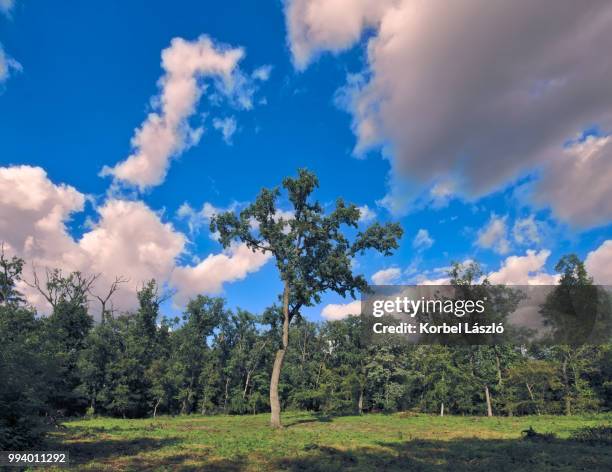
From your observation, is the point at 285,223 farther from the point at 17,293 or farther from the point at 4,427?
the point at 17,293

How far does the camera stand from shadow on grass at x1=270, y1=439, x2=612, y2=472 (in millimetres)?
13180

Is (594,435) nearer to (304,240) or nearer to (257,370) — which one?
(304,240)

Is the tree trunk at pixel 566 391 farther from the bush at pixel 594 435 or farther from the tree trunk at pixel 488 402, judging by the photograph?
the bush at pixel 594 435

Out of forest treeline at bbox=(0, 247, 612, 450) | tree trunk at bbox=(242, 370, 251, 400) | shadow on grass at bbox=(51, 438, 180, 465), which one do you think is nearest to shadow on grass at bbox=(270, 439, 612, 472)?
shadow on grass at bbox=(51, 438, 180, 465)

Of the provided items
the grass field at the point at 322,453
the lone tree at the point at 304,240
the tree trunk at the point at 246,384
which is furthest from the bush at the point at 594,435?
the tree trunk at the point at 246,384

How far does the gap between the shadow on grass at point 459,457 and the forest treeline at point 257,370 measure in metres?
16.2

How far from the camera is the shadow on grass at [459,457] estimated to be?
13.2 metres

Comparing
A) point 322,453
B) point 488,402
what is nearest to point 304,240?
point 322,453

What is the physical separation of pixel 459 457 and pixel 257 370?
48.0 meters

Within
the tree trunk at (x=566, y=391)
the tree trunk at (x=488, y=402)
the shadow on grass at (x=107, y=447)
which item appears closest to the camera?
the shadow on grass at (x=107, y=447)

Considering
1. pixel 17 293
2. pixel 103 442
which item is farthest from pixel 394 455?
pixel 17 293

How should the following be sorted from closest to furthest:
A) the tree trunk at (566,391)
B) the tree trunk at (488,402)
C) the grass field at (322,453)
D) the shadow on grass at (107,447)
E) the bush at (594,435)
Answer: the grass field at (322,453) → the shadow on grass at (107,447) → the bush at (594,435) → the tree trunk at (566,391) → the tree trunk at (488,402)

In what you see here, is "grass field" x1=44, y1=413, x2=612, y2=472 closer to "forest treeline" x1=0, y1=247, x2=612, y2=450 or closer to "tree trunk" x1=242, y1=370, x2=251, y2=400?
"forest treeline" x1=0, y1=247, x2=612, y2=450

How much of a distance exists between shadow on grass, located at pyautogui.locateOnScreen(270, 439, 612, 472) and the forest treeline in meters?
16.2
